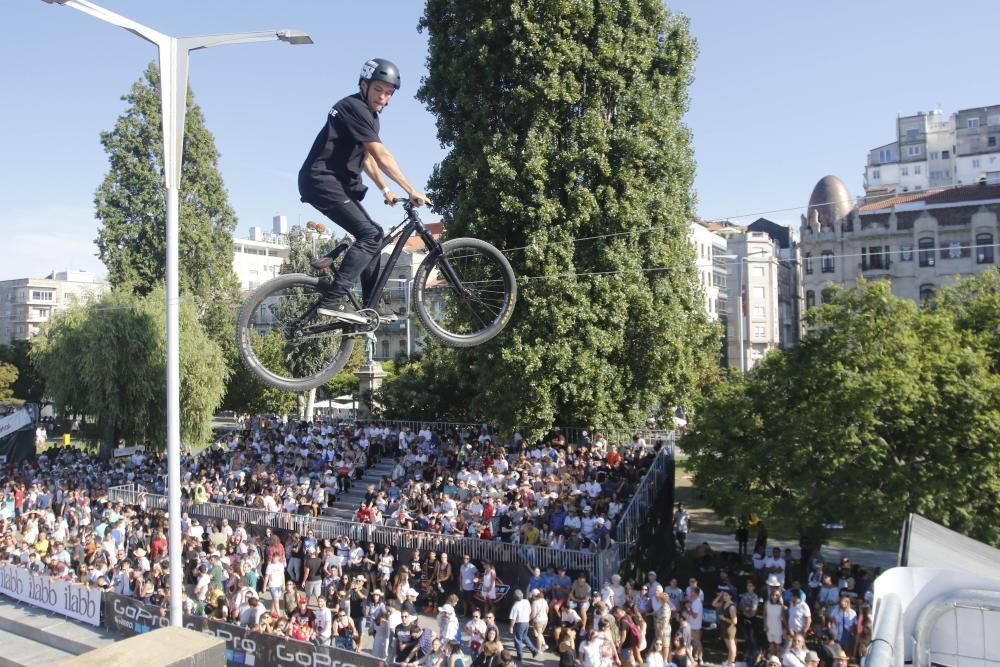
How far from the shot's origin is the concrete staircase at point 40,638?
17.2 metres

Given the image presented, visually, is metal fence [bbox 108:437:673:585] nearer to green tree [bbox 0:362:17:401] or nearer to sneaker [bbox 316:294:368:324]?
sneaker [bbox 316:294:368:324]

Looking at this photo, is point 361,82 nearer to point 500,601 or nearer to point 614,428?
point 500,601

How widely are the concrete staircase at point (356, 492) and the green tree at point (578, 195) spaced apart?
4340 millimetres

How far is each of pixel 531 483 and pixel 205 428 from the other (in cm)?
1835

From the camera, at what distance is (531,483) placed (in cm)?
2067

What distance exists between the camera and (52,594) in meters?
19.2

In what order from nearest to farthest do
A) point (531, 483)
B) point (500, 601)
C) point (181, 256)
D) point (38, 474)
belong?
1. point (500, 601)
2. point (531, 483)
3. point (38, 474)
4. point (181, 256)

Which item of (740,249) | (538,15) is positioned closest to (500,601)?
(538,15)

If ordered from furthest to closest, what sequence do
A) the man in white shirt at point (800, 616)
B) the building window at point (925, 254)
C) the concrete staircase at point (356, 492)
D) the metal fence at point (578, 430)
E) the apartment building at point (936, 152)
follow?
the apartment building at point (936, 152) → the building window at point (925, 254) → the metal fence at point (578, 430) → the concrete staircase at point (356, 492) → the man in white shirt at point (800, 616)

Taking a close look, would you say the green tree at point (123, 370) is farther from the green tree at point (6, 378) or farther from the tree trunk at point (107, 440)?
the green tree at point (6, 378)

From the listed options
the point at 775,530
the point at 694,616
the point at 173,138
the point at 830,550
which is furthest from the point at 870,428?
the point at 173,138

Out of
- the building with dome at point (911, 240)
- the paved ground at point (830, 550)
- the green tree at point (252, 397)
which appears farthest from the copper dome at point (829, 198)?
the paved ground at point (830, 550)

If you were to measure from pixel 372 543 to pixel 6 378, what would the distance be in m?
53.0

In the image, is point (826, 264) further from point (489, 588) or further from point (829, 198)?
point (489, 588)
